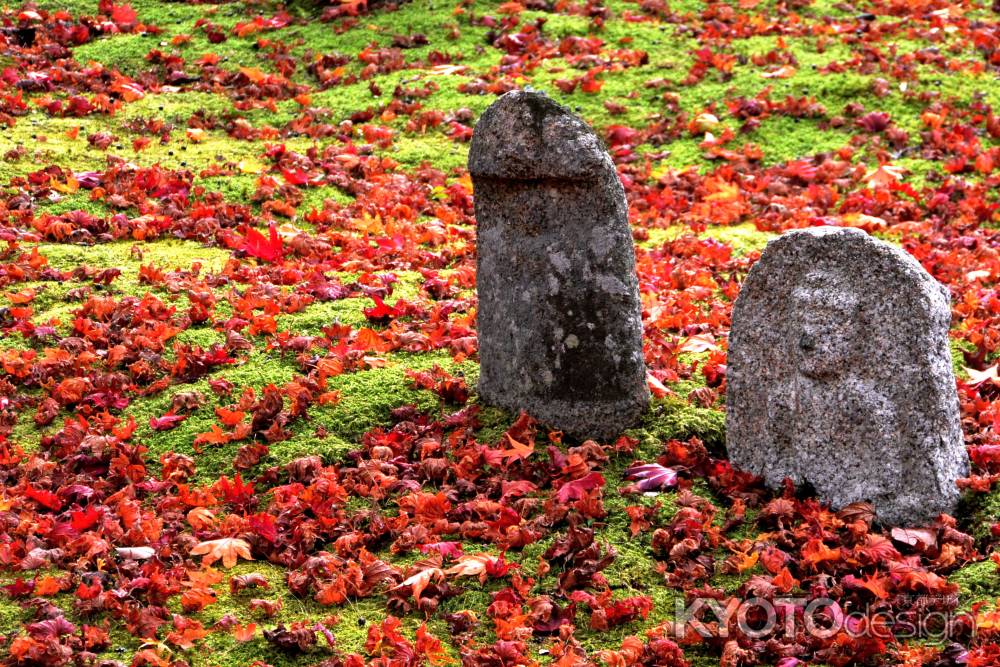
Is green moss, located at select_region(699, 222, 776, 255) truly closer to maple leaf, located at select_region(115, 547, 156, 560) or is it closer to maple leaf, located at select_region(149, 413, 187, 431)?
maple leaf, located at select_region(149, 413, 187, 431)

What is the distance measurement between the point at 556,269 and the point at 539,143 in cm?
65

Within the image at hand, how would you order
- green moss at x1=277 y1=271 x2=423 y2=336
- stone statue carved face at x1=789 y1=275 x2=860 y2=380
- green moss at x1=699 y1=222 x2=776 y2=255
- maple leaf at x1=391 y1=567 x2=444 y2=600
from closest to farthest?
maple leaf at x1=391 y1=567 x2=444 y2=600 < stone statue carved face at x1=789 y1=275 x2=860 y2=380 < green moss at x1=277 y1=271 x2=423 y2=336 < green moss at x1=699 y1=222 x2=776 y2=255

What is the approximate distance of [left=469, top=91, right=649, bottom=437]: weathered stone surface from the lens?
5.68 metres

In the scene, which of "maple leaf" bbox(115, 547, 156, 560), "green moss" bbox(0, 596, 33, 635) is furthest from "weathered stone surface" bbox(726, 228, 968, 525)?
"green moss" bbox(0, 596, 33, 635)

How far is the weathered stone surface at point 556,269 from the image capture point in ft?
18.6

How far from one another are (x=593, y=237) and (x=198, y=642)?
272 centimetres

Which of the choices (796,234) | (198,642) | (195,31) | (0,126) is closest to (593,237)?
(796,234)

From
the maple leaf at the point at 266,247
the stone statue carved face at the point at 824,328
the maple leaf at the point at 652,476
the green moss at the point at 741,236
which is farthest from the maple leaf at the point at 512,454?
the green moss at the point at 741,236

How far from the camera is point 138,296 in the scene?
23.9 ft

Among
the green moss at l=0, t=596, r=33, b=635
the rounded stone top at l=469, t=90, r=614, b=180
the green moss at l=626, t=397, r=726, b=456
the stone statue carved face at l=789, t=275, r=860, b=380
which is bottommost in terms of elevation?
the green moss at l=0, t=596, r=33, b=635

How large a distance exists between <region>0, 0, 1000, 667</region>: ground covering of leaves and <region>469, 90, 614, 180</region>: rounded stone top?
130cm

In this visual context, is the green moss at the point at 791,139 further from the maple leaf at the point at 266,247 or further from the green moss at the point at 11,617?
the green moss at the point at 11,617

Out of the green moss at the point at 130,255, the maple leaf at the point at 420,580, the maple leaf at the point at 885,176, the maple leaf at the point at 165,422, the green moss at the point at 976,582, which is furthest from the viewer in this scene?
the maple leaf at the point at 885,176

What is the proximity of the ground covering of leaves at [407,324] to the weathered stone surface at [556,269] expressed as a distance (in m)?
0.24
